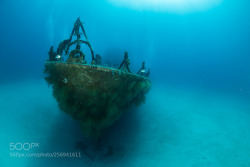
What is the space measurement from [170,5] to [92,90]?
3594 centimetres

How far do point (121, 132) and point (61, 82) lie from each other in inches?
148

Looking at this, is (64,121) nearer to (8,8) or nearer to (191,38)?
(191,38)

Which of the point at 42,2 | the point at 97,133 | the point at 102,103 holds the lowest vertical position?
the point at 97,133

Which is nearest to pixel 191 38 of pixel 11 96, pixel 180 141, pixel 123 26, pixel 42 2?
pixel 123 26

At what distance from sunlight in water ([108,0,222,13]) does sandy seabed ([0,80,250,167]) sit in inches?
1138

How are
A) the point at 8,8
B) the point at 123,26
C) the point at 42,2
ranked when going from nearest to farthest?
the point at 123,26 → the point at 8,8 → the point at 42,2

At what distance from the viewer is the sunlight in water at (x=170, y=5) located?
112ft

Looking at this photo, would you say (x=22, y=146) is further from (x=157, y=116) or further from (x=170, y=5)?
(x=170, y=5)

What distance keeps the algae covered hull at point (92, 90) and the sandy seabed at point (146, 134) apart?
177cm

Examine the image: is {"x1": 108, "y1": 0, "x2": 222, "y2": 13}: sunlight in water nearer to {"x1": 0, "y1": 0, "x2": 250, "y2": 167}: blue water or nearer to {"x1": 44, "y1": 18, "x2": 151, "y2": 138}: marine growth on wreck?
{"x1": 0, "y1": 0, "x2": 250, "y2": 167}: blue water

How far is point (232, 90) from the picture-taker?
15375 mm

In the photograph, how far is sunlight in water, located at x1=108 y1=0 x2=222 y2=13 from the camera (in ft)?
112

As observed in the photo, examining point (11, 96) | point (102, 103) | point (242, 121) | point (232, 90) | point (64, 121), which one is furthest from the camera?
point (232, 90)

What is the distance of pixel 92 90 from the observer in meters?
4.64
